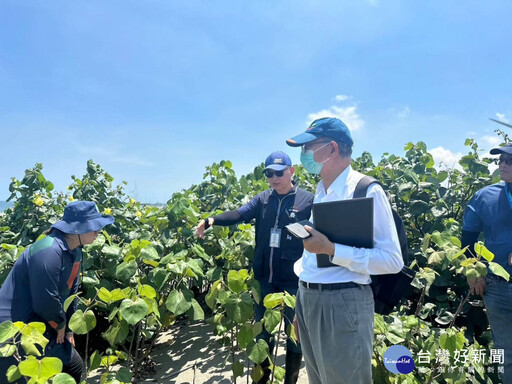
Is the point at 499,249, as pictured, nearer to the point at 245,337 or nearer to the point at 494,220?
the point at 494,220

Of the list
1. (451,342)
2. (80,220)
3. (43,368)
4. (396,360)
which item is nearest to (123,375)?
(43,368)

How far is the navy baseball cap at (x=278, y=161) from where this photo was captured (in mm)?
2781

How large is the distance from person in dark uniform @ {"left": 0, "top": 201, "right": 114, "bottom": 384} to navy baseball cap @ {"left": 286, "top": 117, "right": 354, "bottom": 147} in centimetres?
161

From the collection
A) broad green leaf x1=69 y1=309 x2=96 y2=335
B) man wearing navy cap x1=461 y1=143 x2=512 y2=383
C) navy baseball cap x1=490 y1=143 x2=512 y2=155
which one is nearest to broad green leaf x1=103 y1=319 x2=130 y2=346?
broad green leaf x1=69 y1=309 x2=96 y2=335

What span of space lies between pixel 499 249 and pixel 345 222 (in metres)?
1.59

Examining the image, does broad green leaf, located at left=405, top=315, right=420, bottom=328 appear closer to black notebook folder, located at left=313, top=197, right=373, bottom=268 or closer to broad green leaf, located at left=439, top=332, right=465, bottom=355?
broad green leaf, located at left=439, top=332, right=465, bottom=355

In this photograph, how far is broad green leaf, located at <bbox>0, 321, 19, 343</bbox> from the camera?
1.22 m

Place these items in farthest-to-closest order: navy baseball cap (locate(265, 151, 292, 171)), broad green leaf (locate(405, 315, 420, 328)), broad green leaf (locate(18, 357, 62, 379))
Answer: navy baseball cap (locate(265, 151, 292, 171)), broad green leaf (locate(405, 315, 420, 328)), broad green leaf (locate(18, 357, 62, 379))

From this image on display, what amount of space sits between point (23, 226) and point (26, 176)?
0.66 metres

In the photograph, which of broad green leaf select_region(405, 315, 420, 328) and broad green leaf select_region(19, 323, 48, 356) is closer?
broad green leaf select_region(19, 323, 48, 356)

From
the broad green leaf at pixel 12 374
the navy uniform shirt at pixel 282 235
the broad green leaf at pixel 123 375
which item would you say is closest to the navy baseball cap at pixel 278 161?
the navy uniform shirt at pixel 282 235

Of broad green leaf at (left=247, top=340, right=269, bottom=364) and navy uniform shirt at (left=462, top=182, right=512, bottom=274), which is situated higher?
navy uniform shirt at (left=462, top=182, right=512, bottom=274)

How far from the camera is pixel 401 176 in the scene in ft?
13.0

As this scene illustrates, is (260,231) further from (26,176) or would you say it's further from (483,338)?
(26,176)
